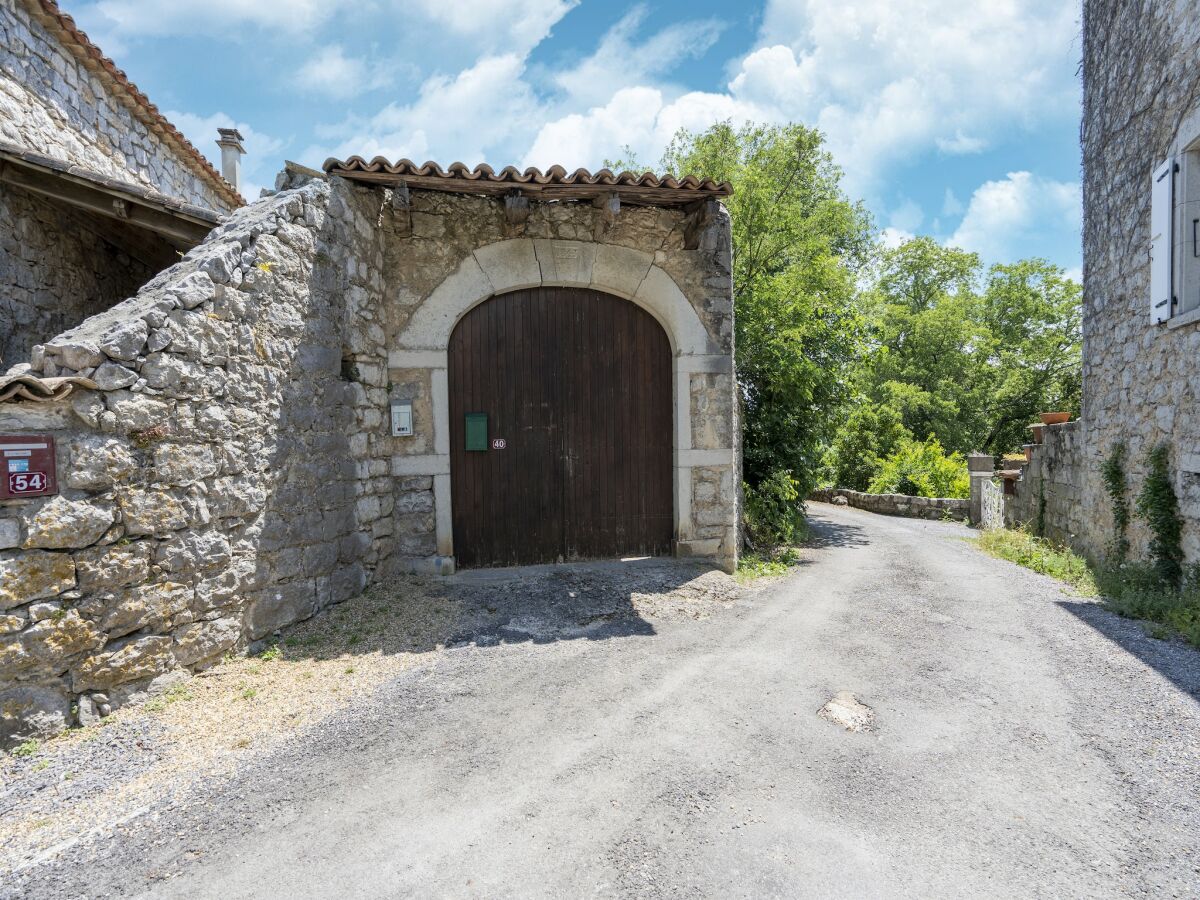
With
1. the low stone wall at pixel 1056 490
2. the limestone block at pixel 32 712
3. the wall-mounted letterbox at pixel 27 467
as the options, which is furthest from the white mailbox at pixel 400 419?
the low stone wall at pixel 1056 490

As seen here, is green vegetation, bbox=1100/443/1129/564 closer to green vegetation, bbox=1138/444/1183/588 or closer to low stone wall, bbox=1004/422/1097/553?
green vegetation, bbox=1138/444/1183/588

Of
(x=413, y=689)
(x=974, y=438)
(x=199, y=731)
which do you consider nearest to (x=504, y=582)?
(x=413, y=689)

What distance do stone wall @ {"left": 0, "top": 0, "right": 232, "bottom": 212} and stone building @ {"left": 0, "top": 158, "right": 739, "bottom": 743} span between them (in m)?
2.03

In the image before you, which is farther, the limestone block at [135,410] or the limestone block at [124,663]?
the limestone block at [135,410]

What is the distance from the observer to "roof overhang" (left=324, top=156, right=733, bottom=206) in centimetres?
462

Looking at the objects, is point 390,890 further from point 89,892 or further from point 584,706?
point 584,706

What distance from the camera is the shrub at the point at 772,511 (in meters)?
7.63

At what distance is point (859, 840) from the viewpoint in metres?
2.27

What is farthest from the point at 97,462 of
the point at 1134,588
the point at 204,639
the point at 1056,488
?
the point at 1056,488

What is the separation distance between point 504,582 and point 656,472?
170 cm

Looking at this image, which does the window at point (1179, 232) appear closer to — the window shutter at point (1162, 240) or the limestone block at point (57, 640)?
the window shutter at point (1162, 240)

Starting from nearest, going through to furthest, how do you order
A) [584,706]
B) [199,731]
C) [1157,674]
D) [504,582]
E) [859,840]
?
[859,840] < [199,731] < [584,706] < [1157,674] < [504,582]

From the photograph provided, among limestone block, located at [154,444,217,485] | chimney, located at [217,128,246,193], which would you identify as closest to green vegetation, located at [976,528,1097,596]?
limestone block, located at [154,444,217,485]

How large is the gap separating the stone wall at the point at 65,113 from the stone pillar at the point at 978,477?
12733 mm
